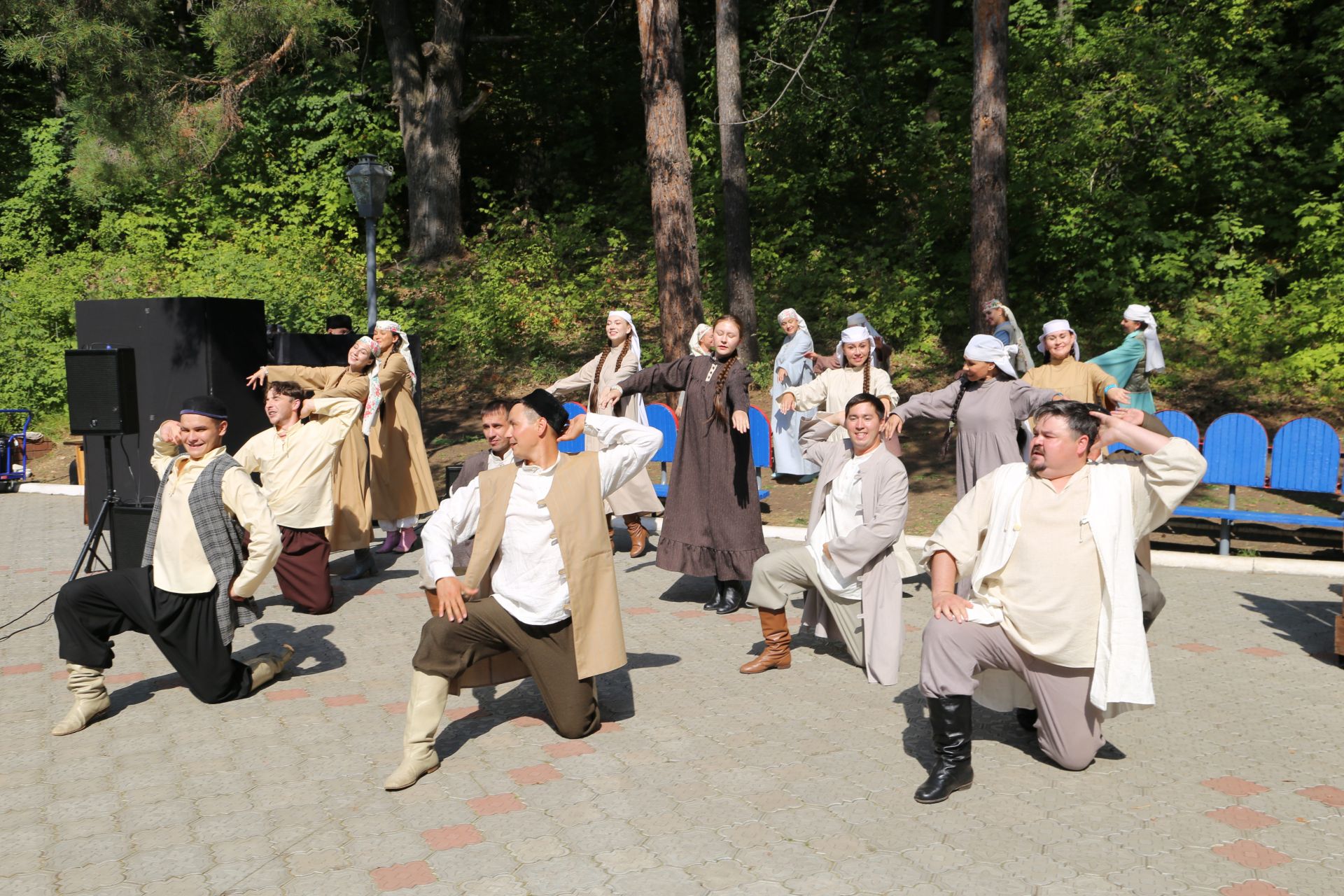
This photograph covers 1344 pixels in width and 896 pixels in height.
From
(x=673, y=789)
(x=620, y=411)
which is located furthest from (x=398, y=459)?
(x=673, y=789)

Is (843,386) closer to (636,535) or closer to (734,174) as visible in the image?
(636,535)

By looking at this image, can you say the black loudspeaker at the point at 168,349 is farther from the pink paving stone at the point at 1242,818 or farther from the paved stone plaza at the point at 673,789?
the pink paving stone at the point at 1242,818

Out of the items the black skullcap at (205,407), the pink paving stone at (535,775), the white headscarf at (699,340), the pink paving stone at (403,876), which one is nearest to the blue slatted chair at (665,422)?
the white headscarf at (699,340)

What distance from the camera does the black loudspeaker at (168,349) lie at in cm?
984

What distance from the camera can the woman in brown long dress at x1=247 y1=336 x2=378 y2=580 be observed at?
898cm

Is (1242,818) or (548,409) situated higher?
(548,409)

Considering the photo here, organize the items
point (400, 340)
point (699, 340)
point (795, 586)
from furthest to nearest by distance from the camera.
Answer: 1. point (400, 340)
2. point (699, 340)
3. point (795, 586)

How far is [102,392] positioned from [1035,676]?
657cm

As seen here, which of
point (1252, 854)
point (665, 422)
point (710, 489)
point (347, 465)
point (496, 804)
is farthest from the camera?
point (665, 422)

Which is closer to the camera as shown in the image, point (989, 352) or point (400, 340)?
point (989, 352)

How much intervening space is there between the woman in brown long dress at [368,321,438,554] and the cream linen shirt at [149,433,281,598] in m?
3.85

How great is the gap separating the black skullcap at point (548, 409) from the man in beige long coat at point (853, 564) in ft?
5.45

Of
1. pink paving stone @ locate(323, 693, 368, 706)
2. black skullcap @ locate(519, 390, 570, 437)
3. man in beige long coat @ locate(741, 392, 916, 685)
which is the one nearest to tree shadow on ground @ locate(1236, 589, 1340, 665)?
man in beige long coat @ locate(741, 392, 916, 685)

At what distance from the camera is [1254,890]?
383 centimetres
